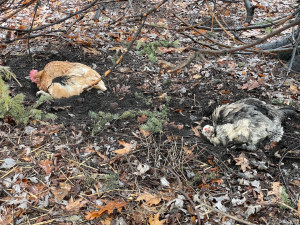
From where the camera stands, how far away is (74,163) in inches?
143

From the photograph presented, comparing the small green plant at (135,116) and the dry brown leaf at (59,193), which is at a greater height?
the small green plant at (135,116)

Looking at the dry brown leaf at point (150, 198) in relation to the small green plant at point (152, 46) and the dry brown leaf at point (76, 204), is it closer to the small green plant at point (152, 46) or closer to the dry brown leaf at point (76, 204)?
the dry brown leaf at point (76, 204)

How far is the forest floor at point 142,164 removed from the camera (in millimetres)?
2998

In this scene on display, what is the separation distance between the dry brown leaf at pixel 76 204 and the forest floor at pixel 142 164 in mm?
12

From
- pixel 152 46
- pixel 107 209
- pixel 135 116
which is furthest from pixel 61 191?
pixel 152 46

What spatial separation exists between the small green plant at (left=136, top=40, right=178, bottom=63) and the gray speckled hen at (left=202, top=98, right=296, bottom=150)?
8.88ft

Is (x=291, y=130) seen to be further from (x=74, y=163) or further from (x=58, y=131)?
(x=58, y=131)

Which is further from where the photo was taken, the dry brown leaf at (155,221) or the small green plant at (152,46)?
the small green plant at (152,46)

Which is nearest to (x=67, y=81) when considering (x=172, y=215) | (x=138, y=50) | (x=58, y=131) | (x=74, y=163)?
(x=58, y=131)

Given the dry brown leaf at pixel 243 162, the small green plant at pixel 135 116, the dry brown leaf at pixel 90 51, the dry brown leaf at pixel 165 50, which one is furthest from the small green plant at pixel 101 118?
the dry brown leaf at pixel 165 50

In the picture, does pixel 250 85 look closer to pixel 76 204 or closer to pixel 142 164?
pixel 142 164

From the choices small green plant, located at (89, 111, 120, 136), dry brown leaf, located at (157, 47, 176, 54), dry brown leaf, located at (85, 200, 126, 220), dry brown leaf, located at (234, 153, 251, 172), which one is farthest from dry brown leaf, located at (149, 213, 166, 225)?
dry brown leaf, located at (157, 47, 176, 54)

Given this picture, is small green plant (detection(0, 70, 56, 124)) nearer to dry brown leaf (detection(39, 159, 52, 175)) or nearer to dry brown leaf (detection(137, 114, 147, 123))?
dry brown leaf (detection(39, 159, 52, 175))

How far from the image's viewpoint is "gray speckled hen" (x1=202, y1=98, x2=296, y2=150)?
3.77m
